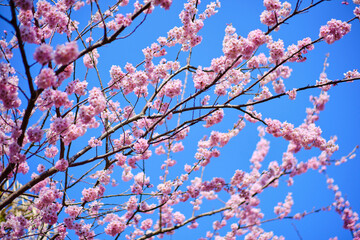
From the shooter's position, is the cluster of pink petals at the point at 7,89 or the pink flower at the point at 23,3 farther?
the cluster of pink petals at the point at 7,89

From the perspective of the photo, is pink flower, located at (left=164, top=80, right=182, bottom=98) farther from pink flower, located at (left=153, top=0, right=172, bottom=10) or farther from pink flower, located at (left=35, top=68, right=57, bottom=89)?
pink flower, located at (left=35, top=68, right=57, bottom=89)

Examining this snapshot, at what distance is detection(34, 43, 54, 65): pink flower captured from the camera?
2512 millimetres

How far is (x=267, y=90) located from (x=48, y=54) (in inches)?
153

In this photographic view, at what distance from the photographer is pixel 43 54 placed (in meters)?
2.53

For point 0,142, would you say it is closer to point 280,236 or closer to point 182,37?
A: point 182,37

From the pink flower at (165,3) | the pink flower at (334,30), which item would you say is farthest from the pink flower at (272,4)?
the pink flower at (165,3)

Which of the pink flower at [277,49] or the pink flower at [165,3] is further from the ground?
the pink flower at [277,49]

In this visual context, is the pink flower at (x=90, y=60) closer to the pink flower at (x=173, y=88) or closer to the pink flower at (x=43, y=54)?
the pink flower at (x=173, y=88)

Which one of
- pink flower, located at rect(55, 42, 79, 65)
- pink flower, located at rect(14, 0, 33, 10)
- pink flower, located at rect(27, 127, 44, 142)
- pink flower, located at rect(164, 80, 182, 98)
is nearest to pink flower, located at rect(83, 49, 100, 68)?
pink flower, located at rect(164, 80, 182, 98)

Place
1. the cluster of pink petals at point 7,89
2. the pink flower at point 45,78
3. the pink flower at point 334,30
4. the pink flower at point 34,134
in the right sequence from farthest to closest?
the pink flower at point 334,30 < the pink flower at point 34,134 < the cluster of pink petals at point 7,89 < the pink flower at point 45,78

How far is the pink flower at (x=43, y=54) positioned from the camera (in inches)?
98.9

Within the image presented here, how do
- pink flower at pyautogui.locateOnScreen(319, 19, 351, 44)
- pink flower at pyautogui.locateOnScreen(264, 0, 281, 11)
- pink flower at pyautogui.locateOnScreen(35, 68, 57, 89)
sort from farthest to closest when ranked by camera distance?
pink flower at pyautogui.locateOnScreen(319, 19, 351, 44)
pink flower at pyautogui.locateOnScreen(264, 0, 281, 11)
pink flower at pyautogui.locateOnScreen(35, 68, 57, 89)

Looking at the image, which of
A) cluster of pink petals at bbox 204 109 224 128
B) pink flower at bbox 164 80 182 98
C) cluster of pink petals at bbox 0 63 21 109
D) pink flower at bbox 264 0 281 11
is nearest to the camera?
A: cluster of pink petals at bbox 0 63 21 109

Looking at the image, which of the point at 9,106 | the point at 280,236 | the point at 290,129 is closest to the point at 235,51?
the point at 290,129
